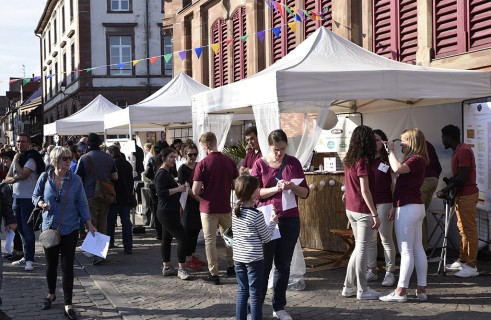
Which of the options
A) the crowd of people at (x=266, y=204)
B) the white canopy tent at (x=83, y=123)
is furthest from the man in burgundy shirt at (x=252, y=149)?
the white canopy tent at (x=83, y=123)

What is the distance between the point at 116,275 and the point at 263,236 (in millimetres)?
4022

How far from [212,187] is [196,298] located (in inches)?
52.0

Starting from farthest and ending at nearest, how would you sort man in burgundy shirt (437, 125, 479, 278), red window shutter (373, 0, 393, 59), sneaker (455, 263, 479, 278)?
red window shutter (373, 0, 393, 59) → sneaker (455, 263, 479, 278) → man in burgundy shirt (437, 125, 479, 278)

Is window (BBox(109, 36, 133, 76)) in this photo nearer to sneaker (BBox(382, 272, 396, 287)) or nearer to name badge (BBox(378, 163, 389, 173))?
sneaker (BBox(382, 272, 396, 287))

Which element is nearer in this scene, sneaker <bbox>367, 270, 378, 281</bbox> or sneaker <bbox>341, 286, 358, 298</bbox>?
sneaker <bbox>341, 286, 358, 298</bbox>

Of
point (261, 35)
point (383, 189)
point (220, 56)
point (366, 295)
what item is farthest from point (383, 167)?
point (220, 56)

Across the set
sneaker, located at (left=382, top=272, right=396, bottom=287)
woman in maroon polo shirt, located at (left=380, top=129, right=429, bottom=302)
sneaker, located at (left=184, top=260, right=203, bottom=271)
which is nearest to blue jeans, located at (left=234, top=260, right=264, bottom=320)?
woman in maroon polo shirt, located at (left=380, top=129, right=429, bottom=302)

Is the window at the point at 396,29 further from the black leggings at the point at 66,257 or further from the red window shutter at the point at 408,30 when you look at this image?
the black leggings at the point at 66,257

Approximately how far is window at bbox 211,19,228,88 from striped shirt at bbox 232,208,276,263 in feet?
49.4

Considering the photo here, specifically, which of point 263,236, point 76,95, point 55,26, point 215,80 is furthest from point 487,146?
point 55,26

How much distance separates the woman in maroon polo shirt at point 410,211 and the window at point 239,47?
12.5 meters

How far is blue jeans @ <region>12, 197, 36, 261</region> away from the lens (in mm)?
9719

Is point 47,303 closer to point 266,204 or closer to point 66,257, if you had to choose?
point 66,257

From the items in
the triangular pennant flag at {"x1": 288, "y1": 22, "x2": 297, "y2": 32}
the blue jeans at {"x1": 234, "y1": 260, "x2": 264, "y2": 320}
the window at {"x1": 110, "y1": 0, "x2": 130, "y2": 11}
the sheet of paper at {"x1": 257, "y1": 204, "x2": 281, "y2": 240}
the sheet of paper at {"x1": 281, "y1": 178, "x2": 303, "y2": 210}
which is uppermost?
the window at {"x1": 110, "y1": 0, "x2": 130, "y2": 11}
